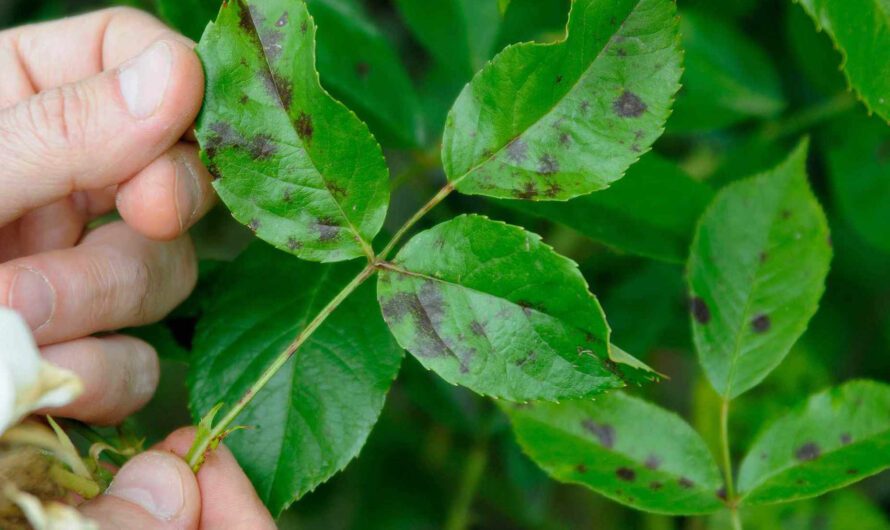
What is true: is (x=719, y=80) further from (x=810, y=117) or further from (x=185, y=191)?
(x=185, y=191)

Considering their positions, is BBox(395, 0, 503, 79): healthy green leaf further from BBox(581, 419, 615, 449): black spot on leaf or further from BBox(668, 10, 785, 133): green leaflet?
BBox(581, 419, 615, 449): black spot on leaf

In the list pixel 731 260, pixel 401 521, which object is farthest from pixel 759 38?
pixel 401 521

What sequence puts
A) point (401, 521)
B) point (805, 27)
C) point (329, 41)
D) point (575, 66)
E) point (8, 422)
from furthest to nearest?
point (401, 521), point (805, 27), point (329, 41), point (575, 66), point (8, 422)

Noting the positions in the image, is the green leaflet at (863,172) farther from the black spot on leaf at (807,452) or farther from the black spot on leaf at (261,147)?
the black spot on leaf at (261,147)

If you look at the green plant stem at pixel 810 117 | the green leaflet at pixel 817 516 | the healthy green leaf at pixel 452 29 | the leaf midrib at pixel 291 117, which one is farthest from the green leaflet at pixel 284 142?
the green leaflet at pixel 817 516

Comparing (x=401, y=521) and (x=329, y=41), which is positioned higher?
(x=329, y=41)

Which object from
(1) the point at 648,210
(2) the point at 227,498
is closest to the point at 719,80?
(1) the point at 648,210

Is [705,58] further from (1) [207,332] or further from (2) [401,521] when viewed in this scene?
(2) [401,521]
